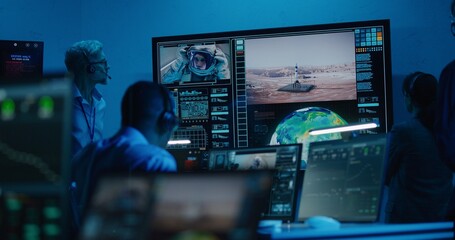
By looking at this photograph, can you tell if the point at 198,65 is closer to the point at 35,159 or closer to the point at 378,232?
the point at 378,232

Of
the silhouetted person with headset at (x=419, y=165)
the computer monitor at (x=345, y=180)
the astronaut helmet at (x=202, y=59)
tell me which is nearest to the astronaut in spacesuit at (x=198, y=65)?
the astronaut helmet at (x=202, y=59)

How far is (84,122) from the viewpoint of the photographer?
3.32 meters

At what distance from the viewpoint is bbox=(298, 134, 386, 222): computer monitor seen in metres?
2.38

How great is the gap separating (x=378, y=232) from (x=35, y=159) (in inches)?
55.5

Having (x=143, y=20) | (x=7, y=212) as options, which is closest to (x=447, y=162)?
(x=7, y=212)

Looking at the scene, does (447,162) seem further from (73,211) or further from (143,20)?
(143,20)

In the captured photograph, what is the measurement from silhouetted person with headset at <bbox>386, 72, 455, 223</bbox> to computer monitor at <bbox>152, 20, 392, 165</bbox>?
89 cm

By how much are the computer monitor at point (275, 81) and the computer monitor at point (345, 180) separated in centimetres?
136

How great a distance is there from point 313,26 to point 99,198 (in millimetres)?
3253

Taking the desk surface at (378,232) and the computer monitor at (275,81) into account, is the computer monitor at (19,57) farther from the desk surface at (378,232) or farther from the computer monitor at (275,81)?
the desk surface at (378,232)

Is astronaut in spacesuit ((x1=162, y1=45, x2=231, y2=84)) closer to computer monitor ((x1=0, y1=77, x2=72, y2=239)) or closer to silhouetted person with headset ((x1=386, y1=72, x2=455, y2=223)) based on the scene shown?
silhouetted person with headset ((x1=386, y1=72, x2=455, y2=223))

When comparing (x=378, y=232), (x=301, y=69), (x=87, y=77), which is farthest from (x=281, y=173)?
(x=301, y=69)

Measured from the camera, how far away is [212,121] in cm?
441

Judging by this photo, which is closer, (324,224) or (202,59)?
(324,224)
